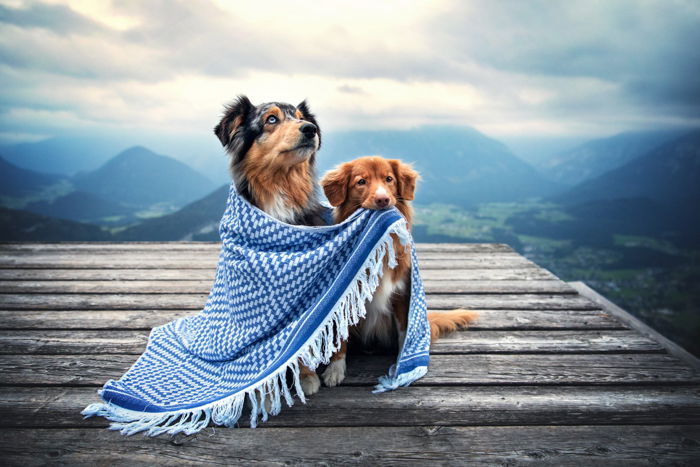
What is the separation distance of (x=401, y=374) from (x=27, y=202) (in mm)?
22126

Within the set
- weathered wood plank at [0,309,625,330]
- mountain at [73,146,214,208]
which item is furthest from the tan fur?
mountain at [73,146,214,208]

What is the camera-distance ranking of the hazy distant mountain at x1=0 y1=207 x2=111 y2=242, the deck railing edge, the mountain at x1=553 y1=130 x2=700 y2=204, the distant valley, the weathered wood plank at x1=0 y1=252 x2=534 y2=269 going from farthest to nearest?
the mountain at x1=553 y1=130 x2=700 y2=204 < the distant valley < the hazy distant mountain at x1=0 y1=207 x2=111 y2=242 < the weathered wood plank at x1=0 y1=252 x2=534 y2=269 < the deck railing edge

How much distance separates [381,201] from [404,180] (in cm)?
29

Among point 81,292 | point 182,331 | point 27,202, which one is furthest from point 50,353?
point 27,202

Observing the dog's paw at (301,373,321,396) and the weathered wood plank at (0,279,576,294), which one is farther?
the weathered wood plank at (0,279,576,294)

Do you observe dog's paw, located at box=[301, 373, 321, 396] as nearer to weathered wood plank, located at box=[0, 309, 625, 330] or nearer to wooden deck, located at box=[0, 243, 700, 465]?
wooden deck, located at box=[0, 243, 700, 465]

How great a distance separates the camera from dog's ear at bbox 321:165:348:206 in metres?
2.05

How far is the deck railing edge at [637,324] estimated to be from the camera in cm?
242

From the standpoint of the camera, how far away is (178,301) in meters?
3.23

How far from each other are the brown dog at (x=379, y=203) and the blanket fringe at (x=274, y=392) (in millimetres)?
98

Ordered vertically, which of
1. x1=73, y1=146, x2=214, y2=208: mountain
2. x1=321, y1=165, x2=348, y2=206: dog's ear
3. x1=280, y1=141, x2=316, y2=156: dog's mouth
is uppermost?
x1=73, y1=146, x2=214, y2=208: mountain

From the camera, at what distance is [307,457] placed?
1590 mm

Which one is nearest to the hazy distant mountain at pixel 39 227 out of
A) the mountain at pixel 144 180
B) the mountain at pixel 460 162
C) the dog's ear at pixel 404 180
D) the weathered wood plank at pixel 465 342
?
the weathered wood plank at pixel 465 342

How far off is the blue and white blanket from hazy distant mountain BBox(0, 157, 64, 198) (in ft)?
56.1
